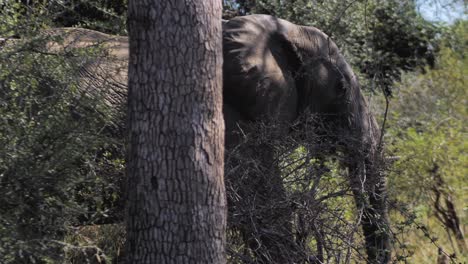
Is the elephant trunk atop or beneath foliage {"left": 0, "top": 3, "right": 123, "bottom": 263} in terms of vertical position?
beneath

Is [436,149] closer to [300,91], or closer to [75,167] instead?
[300,91]

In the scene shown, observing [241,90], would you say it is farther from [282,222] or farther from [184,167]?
[184,167]

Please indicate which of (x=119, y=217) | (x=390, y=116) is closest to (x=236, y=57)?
(x=119, y=217)

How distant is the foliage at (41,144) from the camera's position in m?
4.59

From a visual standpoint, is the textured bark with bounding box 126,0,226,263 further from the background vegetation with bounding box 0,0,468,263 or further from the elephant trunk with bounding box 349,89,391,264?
the elephant trunk with bounding box 349,89,391,264

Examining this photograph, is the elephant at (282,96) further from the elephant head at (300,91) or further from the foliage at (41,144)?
the foliage at (41,144)

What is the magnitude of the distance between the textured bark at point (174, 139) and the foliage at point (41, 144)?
52 cm

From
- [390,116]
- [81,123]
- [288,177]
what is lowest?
[390,116]

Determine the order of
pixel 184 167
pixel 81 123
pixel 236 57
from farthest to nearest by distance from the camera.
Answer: pixel 236 57
pixel 81 123
pixel 184 167

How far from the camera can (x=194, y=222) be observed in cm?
429

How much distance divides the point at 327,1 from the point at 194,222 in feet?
19.7

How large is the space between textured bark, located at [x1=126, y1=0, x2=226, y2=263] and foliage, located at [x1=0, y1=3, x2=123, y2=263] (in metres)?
0.52

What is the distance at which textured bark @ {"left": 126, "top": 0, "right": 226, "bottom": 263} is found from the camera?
4.27 meters

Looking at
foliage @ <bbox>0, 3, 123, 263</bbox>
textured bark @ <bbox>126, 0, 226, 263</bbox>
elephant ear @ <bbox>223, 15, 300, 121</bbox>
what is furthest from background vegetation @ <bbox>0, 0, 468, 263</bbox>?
elephant ear @ <bbox>223, 15, 300, 121</bbox>
